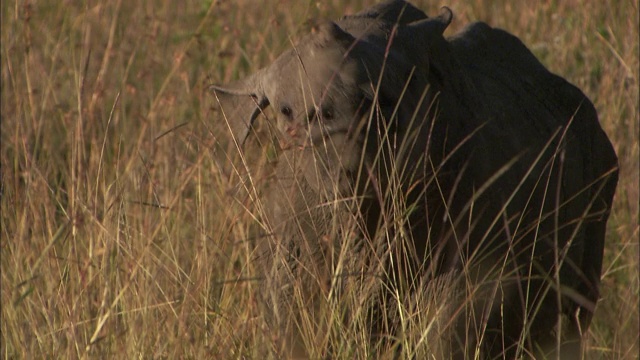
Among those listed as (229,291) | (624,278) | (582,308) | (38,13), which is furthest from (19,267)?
(38,13)

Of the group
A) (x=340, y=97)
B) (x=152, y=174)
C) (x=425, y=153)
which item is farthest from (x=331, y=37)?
(x=152, y=174)

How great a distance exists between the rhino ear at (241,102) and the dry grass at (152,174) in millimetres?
129

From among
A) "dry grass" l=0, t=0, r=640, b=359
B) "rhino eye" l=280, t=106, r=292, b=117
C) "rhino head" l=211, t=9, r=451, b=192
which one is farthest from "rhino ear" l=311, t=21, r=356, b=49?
"dry grass" l=0, t=0, r=640, b=359

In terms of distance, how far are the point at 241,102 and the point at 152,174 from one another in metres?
1.17

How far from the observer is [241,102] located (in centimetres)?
384

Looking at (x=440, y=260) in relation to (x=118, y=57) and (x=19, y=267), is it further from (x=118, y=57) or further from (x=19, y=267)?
(x=118, y=57)

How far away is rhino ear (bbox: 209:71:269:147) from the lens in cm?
373

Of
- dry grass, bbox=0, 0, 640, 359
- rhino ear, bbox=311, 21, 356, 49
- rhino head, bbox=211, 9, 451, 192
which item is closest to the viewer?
rhino head, bbox=211, 9, 451, 192

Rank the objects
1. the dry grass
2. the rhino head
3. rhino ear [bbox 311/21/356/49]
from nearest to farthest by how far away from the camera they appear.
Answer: the rhino head < rhino ear [bbox 311/21/356/49] < the dry grass

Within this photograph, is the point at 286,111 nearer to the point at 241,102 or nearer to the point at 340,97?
the point at 340,97

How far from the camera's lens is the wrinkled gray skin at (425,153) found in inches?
136

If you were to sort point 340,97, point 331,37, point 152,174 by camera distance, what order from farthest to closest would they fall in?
point 152,174 → point 331,37 → point 340,97

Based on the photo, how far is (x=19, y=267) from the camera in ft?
13.6

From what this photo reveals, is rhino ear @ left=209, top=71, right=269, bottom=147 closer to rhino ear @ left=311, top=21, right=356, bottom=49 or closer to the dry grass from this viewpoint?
the dry grass
